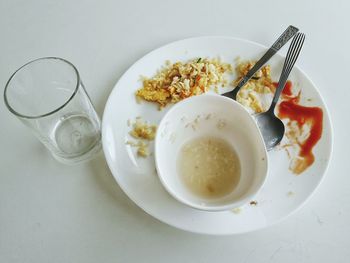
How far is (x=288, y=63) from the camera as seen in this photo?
871mm

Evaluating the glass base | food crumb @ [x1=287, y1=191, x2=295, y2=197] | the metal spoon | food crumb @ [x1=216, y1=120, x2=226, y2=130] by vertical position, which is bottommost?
the glass base

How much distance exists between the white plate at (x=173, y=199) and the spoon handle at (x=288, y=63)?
18mm

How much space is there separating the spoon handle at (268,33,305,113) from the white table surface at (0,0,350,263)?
8 cm

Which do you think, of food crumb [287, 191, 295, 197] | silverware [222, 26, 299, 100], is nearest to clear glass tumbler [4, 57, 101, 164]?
silverware [222, 26, 299, 100]

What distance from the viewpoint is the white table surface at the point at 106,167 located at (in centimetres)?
72

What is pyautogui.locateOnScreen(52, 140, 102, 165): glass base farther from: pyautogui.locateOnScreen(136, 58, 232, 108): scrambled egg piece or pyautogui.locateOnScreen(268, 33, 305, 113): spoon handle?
pyautogui.locateOnScreen(268, 33, 305, 113): spoon handle

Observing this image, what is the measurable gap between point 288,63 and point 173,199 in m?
0.47

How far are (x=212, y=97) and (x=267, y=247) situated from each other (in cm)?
34

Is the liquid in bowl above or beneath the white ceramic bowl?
beneath

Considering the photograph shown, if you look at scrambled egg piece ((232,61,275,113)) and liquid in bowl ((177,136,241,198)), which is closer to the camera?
liquid in bowl ((177,136,241,198))

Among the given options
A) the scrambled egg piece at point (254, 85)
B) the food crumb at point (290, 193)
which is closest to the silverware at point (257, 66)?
the scrambled egg piece at point (254, 85)

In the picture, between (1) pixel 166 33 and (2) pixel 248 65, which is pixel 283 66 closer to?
(2) pixel 248 65

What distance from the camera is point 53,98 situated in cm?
85

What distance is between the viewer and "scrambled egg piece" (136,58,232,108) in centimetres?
85
